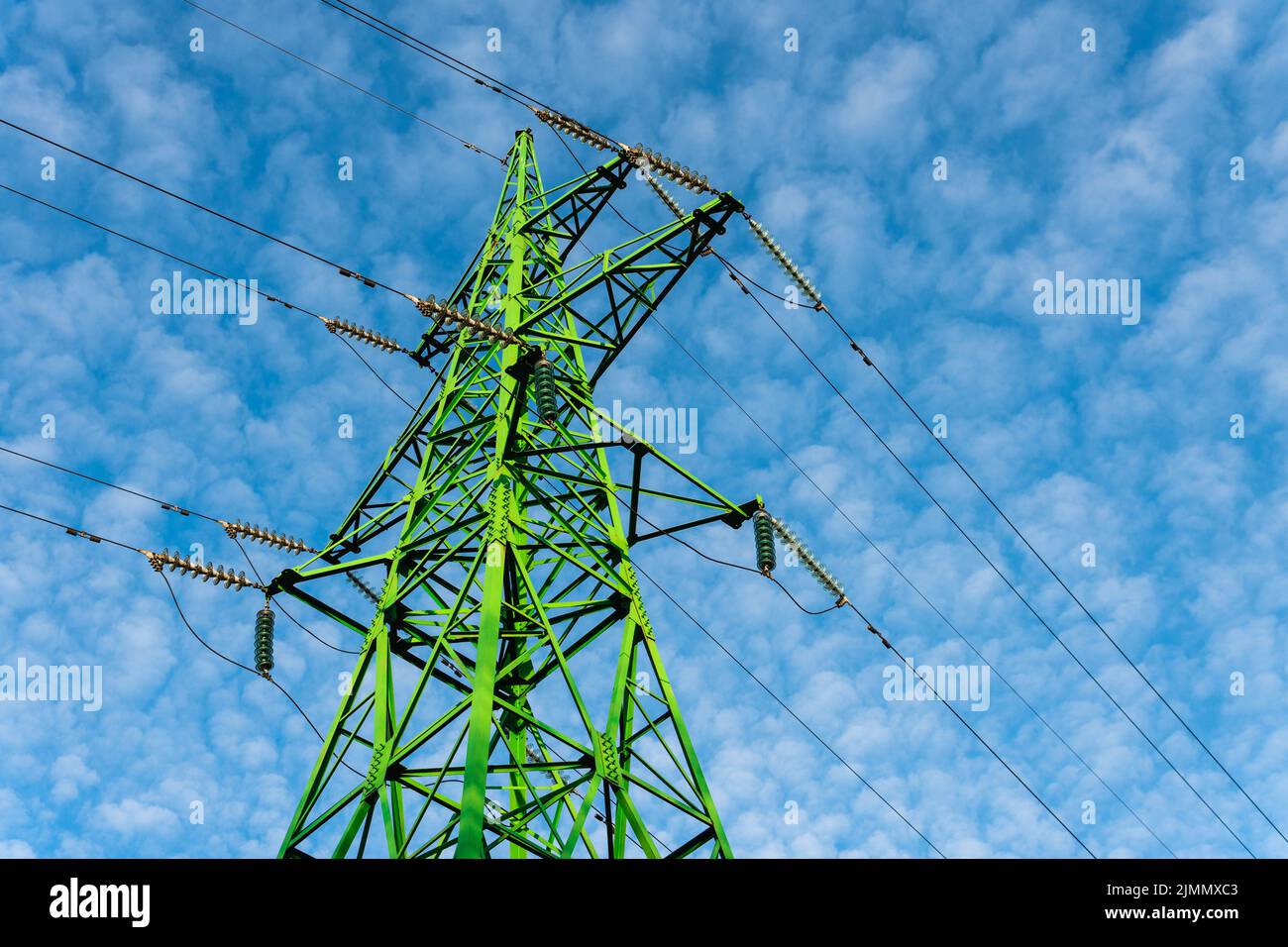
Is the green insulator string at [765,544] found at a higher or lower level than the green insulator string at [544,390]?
lower

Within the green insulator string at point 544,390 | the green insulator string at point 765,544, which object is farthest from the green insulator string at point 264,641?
the green insulator string at point 765,544

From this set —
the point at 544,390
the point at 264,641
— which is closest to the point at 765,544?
the point at 544,390

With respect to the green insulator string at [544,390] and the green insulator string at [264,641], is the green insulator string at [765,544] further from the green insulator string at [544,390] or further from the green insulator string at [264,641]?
the green insulator string at [264,641]

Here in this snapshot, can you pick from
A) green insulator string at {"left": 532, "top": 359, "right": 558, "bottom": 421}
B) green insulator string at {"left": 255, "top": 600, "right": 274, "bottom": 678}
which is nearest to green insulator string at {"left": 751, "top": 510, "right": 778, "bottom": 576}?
green insulator string at {"left": 532, "top": 359, "right": 558, "bottom": 421}

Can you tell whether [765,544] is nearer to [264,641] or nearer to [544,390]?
[544,390]

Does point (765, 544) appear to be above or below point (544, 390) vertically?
below
